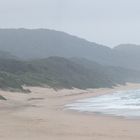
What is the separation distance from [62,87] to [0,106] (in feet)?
86.0

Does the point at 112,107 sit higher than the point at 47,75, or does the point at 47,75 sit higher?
the point at 47,75

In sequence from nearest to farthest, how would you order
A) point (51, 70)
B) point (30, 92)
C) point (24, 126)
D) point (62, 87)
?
point (24, 126) → point (30, 92) → point (62, 87) → point (51, 70)

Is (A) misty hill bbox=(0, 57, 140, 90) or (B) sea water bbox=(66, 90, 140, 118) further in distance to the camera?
(A) misty hill bbox=(0, 57, 140, 90)

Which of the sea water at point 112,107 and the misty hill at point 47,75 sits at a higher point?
the misty hill at point 47,75

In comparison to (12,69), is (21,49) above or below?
above

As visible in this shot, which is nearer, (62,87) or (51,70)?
(62,87)

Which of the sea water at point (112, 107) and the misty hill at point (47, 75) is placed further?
the misty hill at point (47, 75)

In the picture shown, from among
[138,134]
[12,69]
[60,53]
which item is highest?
[60,53]

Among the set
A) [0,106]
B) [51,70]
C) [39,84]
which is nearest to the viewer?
[0,106]

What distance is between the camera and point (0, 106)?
26500 mm

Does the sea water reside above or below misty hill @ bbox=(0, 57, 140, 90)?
below

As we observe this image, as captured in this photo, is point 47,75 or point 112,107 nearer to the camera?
point 112,107

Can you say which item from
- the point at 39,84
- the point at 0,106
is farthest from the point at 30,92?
the point at 0,106

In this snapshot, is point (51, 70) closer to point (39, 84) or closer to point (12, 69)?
point (12, 69)
